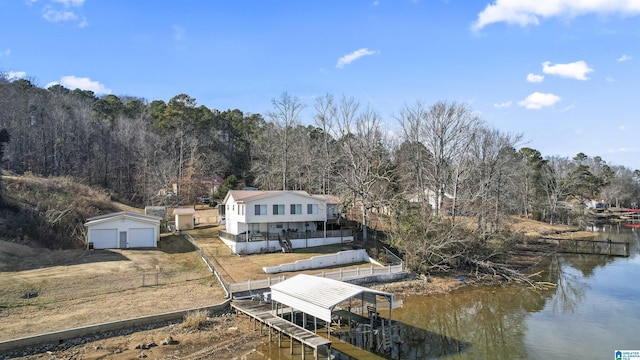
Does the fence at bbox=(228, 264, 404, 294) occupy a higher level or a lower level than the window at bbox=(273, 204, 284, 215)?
lower

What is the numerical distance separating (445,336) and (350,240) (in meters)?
17.7

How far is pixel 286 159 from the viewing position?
56.1 m

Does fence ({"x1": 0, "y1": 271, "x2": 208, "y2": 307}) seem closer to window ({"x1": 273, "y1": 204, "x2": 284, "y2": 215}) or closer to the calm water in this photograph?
window ({"x1": 273, "y1": 204, "x2": 284, "y2": 215})

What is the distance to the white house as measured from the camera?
3425 centimetres

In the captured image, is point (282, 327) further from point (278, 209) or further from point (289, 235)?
point (278, 209)

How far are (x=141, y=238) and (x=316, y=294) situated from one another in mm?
20660

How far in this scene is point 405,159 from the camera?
5816 cm

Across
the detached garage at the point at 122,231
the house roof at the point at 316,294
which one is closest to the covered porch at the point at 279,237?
the detached garage at the point at 122,231

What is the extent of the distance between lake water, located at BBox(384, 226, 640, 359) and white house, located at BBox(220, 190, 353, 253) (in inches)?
461

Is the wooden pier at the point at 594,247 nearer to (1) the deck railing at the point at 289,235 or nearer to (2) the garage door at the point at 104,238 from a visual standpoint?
(1) the deck railing at the point at 289,235

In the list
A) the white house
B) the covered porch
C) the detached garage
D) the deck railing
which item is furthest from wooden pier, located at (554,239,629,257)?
the detached garage

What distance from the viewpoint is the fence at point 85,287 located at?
2122cm

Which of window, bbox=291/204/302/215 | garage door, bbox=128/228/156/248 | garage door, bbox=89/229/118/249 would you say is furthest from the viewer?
window, bbox=291/204/302/215

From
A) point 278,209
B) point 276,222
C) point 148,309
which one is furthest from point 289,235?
point 148,309
